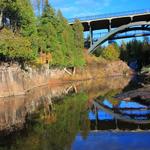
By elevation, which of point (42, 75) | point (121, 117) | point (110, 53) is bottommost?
point (121, 117)

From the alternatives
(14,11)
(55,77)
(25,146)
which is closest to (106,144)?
(25,146)

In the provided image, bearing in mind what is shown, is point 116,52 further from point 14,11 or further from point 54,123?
point 54,123

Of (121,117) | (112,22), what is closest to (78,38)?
(112,22)

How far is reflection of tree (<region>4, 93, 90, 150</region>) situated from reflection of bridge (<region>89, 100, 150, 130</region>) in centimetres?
75

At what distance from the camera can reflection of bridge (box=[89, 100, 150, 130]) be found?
79.8ft

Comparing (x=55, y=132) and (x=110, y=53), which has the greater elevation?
(x=110, y=53)

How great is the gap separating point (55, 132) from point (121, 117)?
20.9ft

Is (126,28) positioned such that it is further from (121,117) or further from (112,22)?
(121,117)

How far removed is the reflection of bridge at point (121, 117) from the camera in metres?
24.3

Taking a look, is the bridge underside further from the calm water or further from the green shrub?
the calm water

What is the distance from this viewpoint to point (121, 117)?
2809cm

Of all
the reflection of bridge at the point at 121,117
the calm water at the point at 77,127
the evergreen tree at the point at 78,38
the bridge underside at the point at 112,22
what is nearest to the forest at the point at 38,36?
the evergreen tree at the point at 78,38

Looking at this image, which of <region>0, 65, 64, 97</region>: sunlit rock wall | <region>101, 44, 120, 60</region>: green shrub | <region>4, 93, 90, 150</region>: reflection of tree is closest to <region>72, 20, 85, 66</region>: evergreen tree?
<region>101, 44, 120, 60</region>: green shrub

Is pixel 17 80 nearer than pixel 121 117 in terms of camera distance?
No
